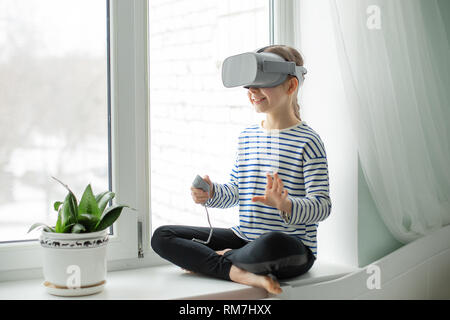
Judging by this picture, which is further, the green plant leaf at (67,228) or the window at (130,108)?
the window at (130,108)

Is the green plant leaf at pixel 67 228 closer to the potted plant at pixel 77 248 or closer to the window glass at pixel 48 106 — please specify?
the potted plant at pixel 77 248

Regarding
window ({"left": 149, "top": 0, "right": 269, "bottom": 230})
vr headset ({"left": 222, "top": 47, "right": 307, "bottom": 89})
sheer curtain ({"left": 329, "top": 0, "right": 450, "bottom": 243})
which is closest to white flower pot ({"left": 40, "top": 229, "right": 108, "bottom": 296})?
window ({"left": 149, "top": 0, "right": 269, "bottom": 230})

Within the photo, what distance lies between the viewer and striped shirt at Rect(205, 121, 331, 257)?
1375mm

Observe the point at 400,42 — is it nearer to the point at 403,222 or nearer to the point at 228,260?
the point at 403,222

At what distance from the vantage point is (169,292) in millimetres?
1312

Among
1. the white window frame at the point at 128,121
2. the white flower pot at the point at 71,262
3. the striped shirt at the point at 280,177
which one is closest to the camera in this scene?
the white flower pot at the point at 71,262

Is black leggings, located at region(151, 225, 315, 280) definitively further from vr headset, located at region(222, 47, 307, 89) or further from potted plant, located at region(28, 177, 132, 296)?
vr headset, located at region(222, 47, 307, 89)

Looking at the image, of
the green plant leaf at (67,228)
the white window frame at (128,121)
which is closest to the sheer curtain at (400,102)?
the white window frame at (128,121)

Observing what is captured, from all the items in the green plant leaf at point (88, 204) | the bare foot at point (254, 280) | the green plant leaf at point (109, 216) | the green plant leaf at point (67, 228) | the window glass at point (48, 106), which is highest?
the window glass at point (48, 106)

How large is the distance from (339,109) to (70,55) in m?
0.77

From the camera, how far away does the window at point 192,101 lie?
1.55 m

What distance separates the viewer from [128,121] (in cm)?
149

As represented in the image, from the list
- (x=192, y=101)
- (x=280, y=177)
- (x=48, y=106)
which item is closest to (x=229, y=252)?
(x=280, y=177)

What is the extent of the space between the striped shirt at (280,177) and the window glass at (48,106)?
378 millimetres
